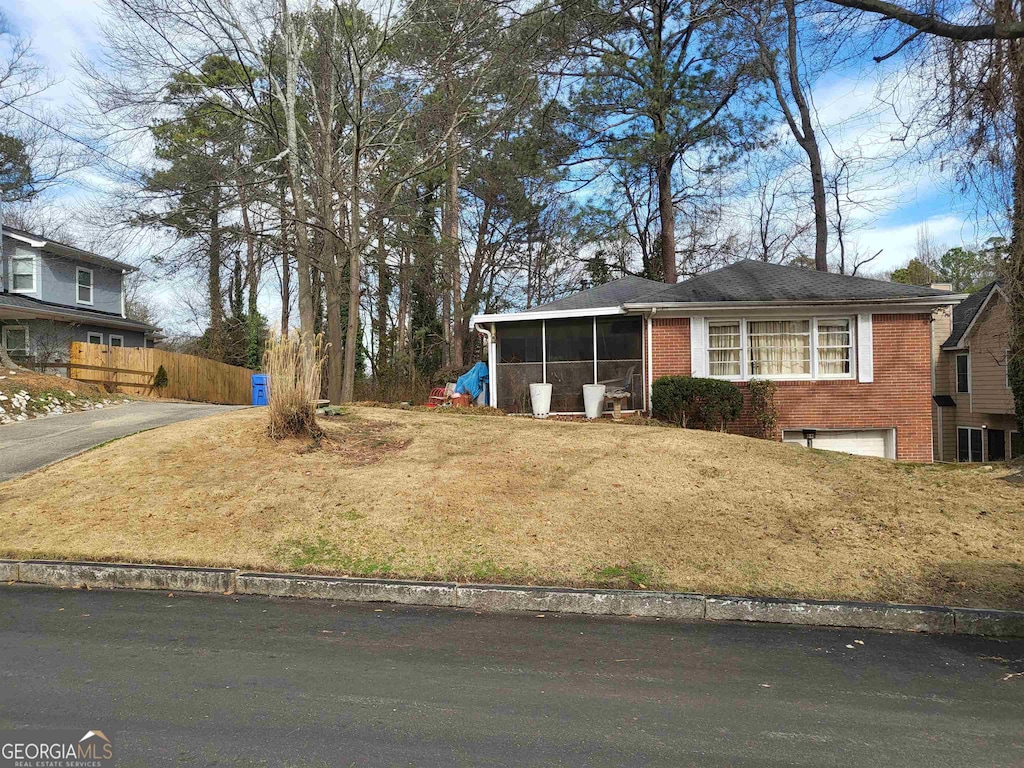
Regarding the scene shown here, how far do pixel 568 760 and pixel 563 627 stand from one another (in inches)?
85.3

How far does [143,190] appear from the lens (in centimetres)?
1673

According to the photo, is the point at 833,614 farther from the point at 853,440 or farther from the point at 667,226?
the point at 667,226

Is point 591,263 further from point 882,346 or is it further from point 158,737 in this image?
point 158,737

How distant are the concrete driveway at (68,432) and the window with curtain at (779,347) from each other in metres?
13.0

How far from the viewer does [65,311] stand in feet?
84.4

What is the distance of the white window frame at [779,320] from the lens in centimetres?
1620

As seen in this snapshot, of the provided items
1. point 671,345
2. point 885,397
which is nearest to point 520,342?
point 671,345

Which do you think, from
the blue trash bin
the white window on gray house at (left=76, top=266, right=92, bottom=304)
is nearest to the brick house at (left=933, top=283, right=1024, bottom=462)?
the blue trash bin

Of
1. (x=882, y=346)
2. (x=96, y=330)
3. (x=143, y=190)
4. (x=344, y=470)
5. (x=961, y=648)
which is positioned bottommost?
(x=961, y=648)

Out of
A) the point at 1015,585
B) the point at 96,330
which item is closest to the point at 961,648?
the point at 1015,585

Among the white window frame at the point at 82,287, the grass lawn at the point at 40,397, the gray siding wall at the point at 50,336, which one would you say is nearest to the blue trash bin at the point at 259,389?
the grass lawn at the point at 40,397

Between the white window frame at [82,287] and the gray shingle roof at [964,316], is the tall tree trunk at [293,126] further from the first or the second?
the gray shingle roof at [964,316]

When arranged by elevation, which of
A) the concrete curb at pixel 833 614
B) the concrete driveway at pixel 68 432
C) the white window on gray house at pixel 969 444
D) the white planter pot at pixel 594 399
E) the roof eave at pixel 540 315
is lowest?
the white window on gray house at pixel 969 444

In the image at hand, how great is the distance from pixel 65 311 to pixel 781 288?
961 inches
